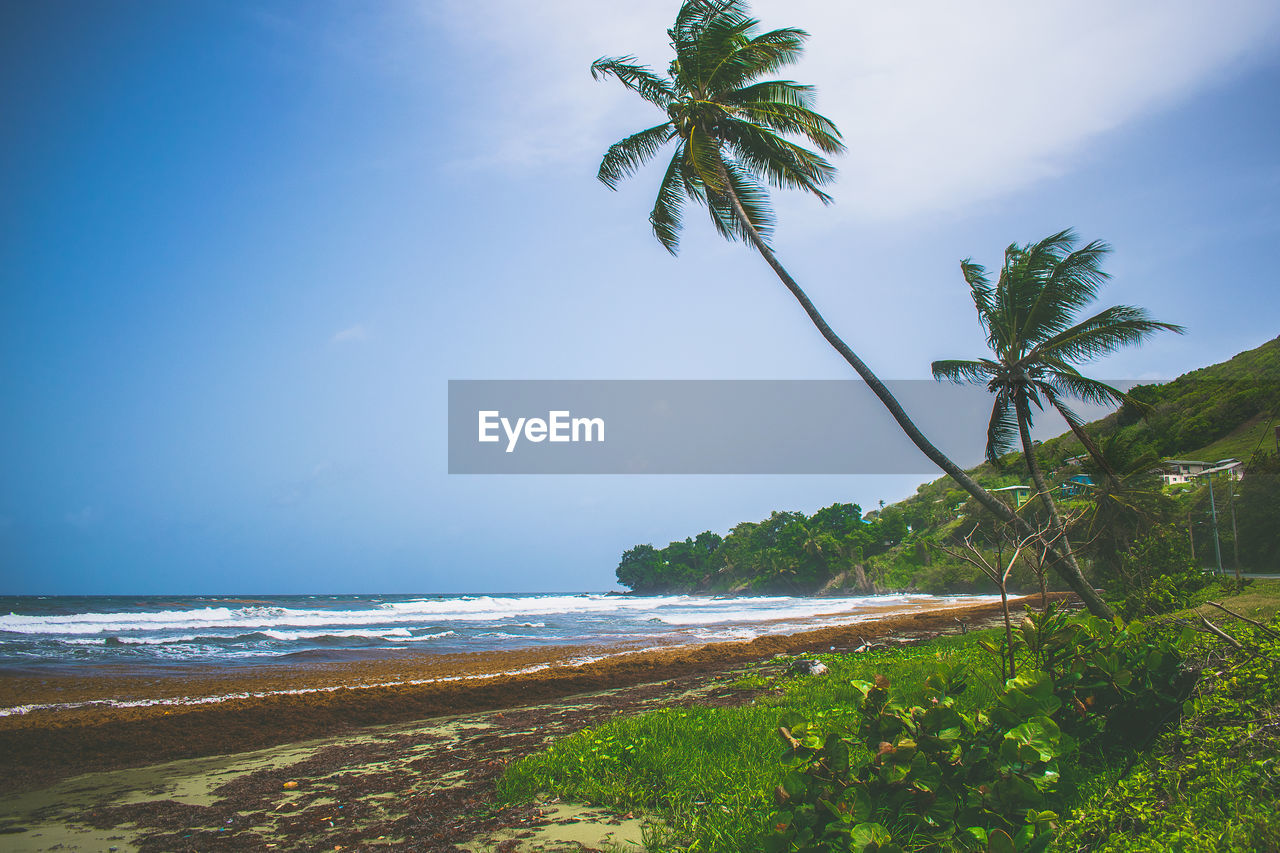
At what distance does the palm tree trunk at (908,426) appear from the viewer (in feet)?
24.7

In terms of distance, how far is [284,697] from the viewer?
31.6 feet

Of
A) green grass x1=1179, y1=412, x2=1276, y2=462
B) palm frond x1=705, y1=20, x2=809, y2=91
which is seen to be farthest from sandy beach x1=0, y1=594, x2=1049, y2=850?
green grass x1=1179, y1=412, x2=1276, y2=462

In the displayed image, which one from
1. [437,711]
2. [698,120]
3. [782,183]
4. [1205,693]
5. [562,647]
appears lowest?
[562,647]

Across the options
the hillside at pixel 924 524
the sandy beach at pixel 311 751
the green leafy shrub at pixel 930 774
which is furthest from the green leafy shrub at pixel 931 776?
the hillside at pixel 924 524

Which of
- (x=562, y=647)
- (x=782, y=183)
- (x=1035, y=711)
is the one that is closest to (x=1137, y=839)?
(x=1035, y=711)

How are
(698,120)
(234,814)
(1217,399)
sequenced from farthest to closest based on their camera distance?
(1217,399)
(698,120)
(234,814)

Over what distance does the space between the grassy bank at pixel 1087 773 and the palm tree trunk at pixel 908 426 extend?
2.38 meters

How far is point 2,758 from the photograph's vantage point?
6691mm

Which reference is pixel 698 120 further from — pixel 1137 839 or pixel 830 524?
pixel 830 524

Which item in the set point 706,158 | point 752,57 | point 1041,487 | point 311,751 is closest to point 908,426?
point 1041,487

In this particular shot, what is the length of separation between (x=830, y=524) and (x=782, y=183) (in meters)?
73.6

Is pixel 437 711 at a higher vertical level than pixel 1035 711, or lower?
lower

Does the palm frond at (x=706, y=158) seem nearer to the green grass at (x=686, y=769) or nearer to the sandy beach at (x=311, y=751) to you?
the green grass at (x=686, y=769)

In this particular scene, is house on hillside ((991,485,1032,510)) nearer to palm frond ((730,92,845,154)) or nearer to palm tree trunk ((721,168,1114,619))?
palm tree trunk ((721,168,1114,619))
